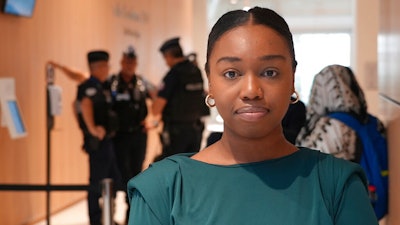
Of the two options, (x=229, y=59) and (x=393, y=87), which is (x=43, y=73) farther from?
(x=229, y=59)

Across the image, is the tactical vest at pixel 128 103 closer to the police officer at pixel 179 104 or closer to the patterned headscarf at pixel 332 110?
the police officer at pixel 179 104

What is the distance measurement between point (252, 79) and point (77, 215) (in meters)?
5.99

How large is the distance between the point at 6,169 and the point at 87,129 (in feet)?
2.58

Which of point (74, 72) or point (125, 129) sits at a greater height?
point (74, 72)

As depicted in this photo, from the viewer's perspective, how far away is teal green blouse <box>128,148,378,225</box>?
45.0 inches

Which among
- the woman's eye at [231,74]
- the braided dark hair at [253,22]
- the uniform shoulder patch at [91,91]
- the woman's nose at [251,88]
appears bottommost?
the woman's nose at [251,88]

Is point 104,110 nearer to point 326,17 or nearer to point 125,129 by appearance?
point 125,129

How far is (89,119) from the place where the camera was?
19.8 feet

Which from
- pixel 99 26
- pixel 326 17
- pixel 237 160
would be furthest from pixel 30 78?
pixel 326 17

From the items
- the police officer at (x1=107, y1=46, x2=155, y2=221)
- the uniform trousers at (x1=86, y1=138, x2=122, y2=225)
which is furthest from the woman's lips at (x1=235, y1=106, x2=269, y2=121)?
the police officer at (x1=107, y1=46, x2=155, y2=221)

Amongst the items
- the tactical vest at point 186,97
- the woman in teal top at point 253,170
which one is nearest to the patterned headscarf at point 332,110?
the woman in teal top at point 253,170

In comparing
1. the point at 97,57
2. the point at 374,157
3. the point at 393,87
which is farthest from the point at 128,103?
the point at 393,87

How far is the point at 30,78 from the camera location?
21.0ft

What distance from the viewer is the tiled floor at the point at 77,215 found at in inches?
254
